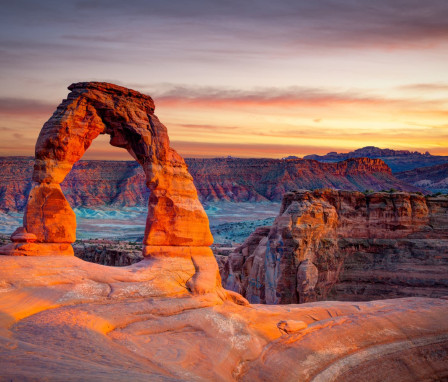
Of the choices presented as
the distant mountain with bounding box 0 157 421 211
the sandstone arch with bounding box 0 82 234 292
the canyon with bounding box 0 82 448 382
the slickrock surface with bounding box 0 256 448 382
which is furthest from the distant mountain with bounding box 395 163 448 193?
the sandstone arch with bounding box 0 82 234 292

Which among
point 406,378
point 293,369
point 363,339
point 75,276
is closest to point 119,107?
point 75,276

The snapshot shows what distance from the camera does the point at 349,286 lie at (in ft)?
97.3

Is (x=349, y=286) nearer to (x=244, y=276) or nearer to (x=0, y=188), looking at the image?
(x=244, y=276)

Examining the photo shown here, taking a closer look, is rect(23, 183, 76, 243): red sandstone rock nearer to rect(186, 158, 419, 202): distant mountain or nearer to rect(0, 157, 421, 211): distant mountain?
rect(0, 157, 421, 211): distant mountain

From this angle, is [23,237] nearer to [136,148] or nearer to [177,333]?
[136,148]

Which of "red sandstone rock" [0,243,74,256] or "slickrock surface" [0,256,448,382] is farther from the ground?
"red sandstone rock" [0,243,74,256]

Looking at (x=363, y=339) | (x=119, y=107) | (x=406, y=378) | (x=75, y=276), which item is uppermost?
(x=119, y=107)

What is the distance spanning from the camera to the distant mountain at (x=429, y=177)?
157125mm

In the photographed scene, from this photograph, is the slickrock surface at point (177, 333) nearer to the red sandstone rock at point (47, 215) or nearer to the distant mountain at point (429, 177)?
the red sandstone rock at point (47, 215)

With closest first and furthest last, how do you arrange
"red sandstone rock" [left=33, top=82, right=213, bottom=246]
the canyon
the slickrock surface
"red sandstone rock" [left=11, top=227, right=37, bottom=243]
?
the slickrock surface
the canyon
"red sandstone rock" [left=11, top=227, right=37, bottom=243]
"red sandstone rock" [left=33, top=82, right=213, bottom=246]

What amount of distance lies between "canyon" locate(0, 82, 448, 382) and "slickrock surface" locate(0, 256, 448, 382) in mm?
40

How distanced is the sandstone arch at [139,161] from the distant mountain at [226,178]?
10689 centimetres

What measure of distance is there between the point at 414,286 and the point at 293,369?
58.6 feet

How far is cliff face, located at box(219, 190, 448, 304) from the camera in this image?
27844 mm
